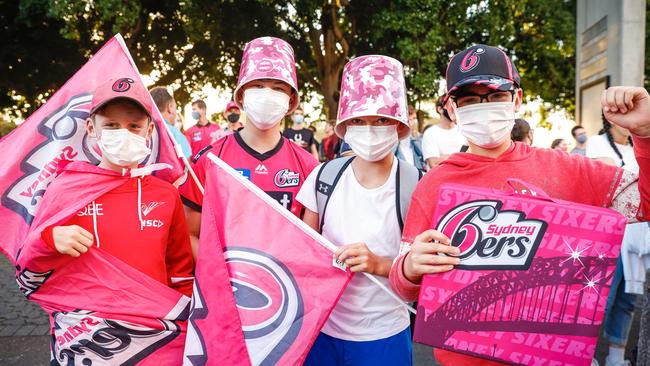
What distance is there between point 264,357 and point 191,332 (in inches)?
14.6

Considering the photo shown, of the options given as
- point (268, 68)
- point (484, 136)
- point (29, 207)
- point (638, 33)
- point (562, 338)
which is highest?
point (638, 33)

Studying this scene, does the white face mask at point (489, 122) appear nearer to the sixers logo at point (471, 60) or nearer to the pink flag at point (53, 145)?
the sixers logo at point (471, 60)

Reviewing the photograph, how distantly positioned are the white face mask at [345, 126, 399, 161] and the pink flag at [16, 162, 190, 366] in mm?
1216

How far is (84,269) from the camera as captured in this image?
2496 millimetres

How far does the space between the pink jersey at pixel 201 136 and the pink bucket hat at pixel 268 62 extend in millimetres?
5917

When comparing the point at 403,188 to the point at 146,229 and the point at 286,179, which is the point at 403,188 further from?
the point at 146,229

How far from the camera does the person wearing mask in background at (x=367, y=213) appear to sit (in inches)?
103

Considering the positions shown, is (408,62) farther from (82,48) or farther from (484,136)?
(484,136)

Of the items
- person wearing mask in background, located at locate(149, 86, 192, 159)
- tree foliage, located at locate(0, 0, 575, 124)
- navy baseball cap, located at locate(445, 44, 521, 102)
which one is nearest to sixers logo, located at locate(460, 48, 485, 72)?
navy baseball cap, located at locate(445, 44, 521, 102)

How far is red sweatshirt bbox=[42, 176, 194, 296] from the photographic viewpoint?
2.56 m

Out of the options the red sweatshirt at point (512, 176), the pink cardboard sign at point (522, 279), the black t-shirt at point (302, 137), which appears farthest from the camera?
the black t-shirt at point (302, 137)

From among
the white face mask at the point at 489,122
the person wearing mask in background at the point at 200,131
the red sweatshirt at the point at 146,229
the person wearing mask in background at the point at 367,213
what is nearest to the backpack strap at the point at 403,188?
the person wearing mask in background at the point at 367,213

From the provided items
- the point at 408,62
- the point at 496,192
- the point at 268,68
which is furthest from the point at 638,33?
the point at 496,192

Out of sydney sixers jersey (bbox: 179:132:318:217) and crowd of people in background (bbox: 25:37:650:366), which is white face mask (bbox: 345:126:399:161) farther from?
sydney sixers jersey (bbox: 179:132:318:217)
